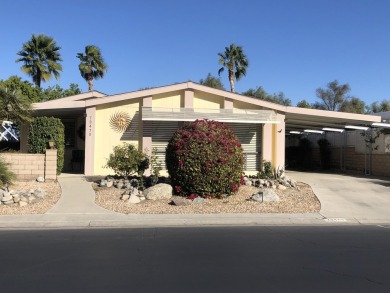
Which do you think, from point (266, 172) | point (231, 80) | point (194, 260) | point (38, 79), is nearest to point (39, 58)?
point (38, 79)

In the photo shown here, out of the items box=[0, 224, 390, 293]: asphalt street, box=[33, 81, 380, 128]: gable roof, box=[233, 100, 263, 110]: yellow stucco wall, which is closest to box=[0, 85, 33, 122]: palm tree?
box=[33, 81, 380, 128]: gable roof

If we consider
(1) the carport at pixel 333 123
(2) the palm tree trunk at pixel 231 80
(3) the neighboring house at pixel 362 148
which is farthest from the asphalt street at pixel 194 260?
(2) the palm tree trunk at pixel 231 80

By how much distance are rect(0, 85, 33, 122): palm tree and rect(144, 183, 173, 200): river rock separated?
6293 mm

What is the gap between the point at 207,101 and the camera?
1920 centimetres

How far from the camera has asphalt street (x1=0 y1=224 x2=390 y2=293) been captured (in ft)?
18.4

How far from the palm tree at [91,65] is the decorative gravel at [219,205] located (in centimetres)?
2657

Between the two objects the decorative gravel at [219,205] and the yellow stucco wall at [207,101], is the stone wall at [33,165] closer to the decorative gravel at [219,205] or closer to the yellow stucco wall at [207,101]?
the decorative gravel at [219,205]

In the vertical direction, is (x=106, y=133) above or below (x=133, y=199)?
above

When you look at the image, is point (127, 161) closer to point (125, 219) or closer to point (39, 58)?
point (125, 219)

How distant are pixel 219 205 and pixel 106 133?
25.0 ft

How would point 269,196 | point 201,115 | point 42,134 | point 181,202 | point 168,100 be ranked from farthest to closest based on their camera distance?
point 168,100 < point 201,115 < point 42,134 < point 269,196 < point 181,202

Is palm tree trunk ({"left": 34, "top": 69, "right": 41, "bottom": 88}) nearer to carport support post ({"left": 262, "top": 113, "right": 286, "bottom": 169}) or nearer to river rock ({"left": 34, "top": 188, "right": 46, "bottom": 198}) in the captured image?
carport support post ({"left": 262, "top": 113, "right": 286, "bottom": 169})

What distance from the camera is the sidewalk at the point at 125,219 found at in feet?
35.2

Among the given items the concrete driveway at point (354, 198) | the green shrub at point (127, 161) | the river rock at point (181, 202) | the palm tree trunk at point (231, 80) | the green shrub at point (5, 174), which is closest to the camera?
the concrete driveway at point (354, 198)
